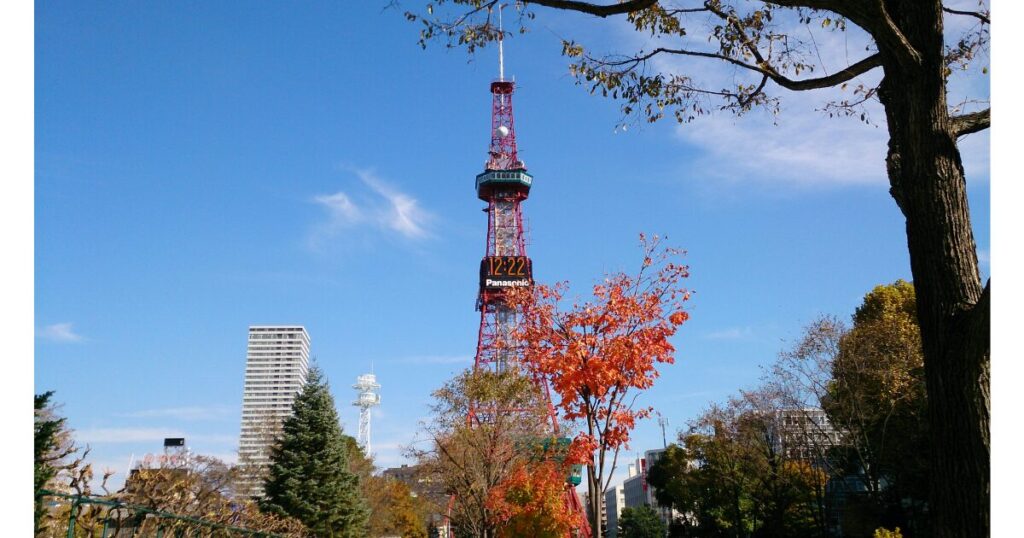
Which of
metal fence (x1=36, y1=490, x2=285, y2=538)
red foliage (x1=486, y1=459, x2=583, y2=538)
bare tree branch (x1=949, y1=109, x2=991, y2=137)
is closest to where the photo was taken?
bare tree branch (x1=949, y1=109, x2=991, y2=137)

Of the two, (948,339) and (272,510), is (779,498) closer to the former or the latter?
(272,510)

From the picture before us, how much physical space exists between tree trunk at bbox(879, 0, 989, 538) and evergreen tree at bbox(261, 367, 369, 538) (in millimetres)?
24020

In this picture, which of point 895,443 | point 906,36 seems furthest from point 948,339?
point 895,443

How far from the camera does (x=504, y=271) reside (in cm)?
5291

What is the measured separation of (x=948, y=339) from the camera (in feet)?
10.7

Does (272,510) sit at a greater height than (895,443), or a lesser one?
lesser

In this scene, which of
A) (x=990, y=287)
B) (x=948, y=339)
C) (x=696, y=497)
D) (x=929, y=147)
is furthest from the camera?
(x=696, y=497)

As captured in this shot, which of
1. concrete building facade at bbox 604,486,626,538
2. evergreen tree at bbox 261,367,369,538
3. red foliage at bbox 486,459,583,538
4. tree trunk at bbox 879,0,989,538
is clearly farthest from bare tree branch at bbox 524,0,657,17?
concrete building facade at bbox 604,486,626,538

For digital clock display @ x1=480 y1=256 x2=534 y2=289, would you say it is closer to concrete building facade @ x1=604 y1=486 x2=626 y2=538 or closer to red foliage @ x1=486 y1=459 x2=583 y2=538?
red foliage @ x1=486 y1=459 x2=583 y2=538

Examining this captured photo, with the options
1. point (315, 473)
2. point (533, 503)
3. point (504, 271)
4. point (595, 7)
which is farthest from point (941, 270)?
point (504, 271)

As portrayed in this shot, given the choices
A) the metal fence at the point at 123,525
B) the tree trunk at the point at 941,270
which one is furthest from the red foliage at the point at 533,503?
the tree trunk at the point at 941,270

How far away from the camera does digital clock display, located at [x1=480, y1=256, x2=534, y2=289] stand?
169 feet

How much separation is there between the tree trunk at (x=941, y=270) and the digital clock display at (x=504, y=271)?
47559 mm

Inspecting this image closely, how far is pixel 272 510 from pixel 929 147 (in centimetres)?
2495
